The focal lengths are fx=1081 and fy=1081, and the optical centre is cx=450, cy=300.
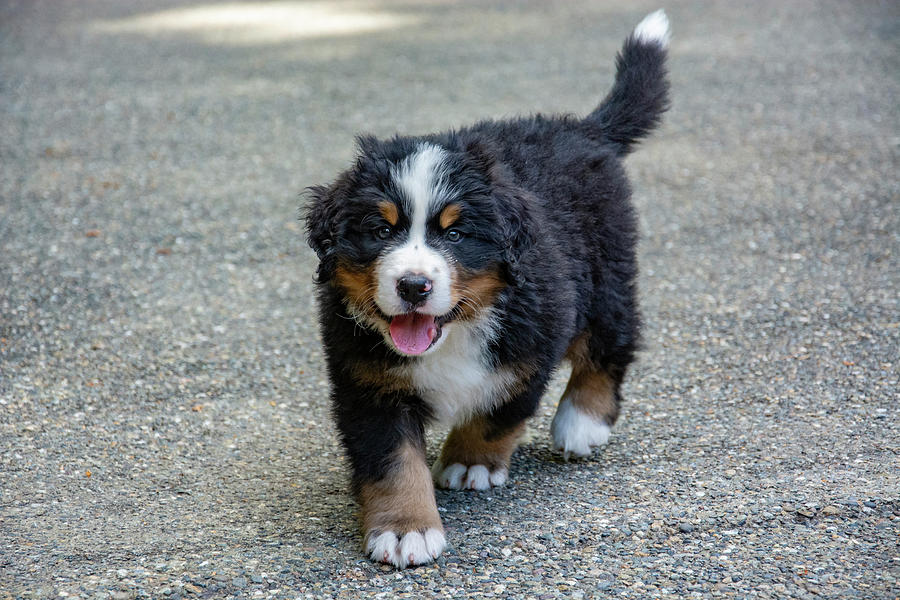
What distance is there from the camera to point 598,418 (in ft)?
12.9

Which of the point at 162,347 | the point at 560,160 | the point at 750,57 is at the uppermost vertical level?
the point at 750,57

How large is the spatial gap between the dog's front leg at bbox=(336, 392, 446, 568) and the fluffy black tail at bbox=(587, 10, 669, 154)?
1.53 m

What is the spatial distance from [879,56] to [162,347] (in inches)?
300

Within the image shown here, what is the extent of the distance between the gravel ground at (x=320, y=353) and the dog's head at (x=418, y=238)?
0.74 metres

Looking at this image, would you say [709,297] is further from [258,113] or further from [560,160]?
[258,113]

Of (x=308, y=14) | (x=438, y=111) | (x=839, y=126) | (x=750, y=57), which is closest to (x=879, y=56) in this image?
(x=750, y=57)

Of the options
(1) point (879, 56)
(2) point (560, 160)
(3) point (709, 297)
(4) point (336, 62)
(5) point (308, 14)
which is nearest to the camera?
(2) point (560, 160)

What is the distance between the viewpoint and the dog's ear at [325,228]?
318 centimetres

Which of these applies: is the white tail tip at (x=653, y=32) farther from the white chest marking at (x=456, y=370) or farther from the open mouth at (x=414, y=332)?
the open mouth at (x=414, y=332)

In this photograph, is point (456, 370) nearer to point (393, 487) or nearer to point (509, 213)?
point (393, 487)

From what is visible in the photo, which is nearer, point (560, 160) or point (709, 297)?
point (560, 160)

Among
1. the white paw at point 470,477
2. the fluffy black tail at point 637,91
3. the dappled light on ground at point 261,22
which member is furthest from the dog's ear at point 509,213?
the dappled light on ground at point 261,22

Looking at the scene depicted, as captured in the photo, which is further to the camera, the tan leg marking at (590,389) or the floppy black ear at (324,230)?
the tan leg marking at (590,389)

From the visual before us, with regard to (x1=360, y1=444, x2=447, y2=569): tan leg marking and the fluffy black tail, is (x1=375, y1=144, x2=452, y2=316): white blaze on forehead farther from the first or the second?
the fluffy black tail
